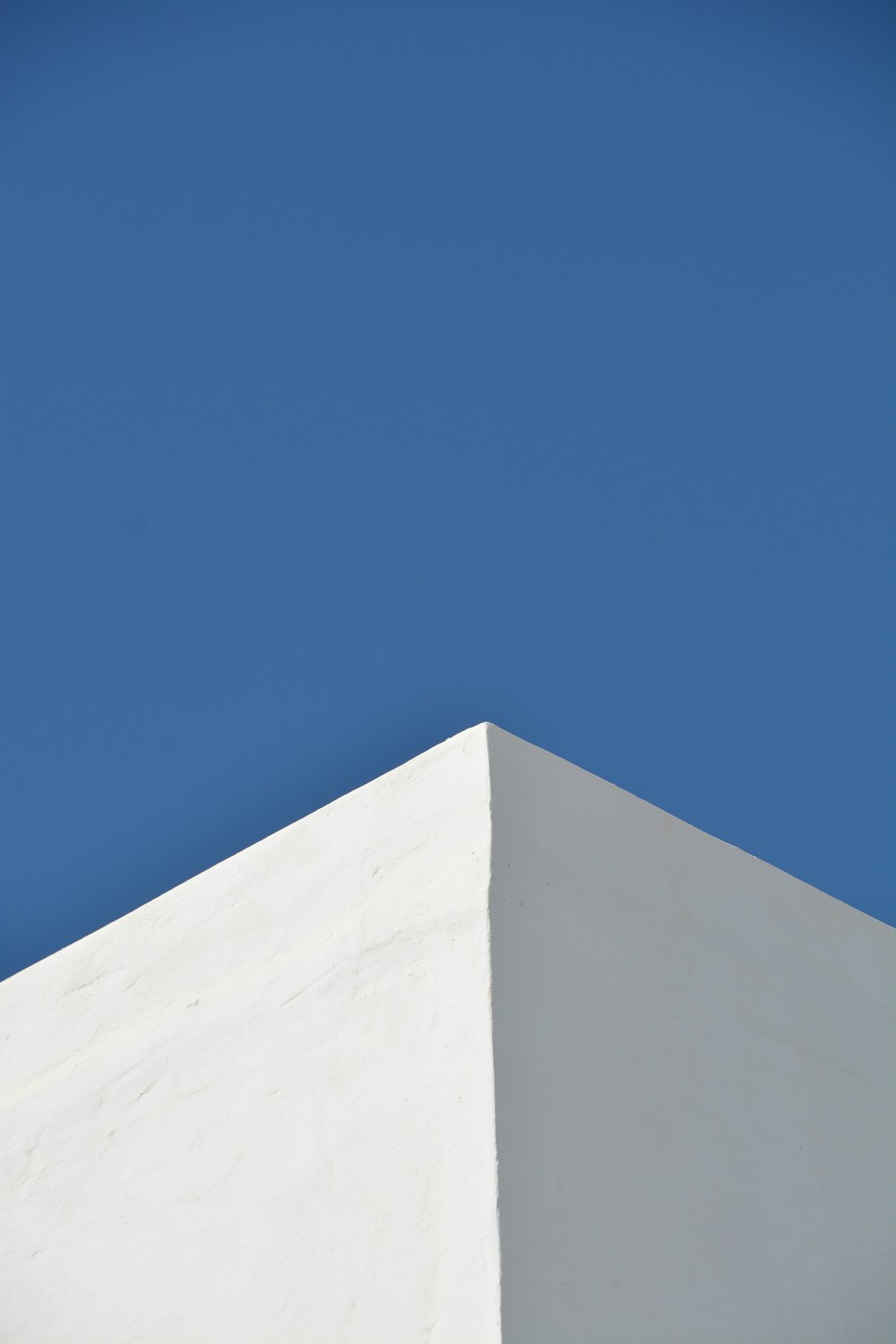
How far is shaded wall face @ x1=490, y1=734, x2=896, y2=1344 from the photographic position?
3.13 m

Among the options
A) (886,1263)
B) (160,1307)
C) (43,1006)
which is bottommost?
(160,1307)

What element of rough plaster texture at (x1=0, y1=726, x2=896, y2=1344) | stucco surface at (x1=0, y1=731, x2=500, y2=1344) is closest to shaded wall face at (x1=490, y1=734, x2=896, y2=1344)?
rough plaster texture at (x1=0, y1=726, x2=896, y2=1344)

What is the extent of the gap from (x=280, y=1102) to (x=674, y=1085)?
105 centimetres

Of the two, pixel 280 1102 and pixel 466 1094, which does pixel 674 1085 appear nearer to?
pixel 466 1094

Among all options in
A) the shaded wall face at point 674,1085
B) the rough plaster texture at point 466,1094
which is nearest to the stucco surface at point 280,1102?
the rough plaster texture at point 466,1094

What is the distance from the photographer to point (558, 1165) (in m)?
3.18

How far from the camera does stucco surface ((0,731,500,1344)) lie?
318cm

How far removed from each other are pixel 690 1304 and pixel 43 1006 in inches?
Result: 96.9

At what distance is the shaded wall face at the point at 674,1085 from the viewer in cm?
313

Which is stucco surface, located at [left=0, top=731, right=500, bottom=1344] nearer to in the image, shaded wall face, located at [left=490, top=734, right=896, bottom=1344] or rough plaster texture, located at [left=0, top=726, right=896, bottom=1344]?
rough plaster texture, located at [left=0, top=726, right=896, bottom=1344]

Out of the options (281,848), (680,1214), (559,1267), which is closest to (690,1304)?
(680,1214)

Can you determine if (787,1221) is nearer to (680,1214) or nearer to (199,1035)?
(680,1214)

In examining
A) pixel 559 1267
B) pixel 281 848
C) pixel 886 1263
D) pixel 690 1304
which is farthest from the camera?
pixel 281 848

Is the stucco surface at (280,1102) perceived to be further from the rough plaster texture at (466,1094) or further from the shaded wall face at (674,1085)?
the shaded wall face at (674,1085)
